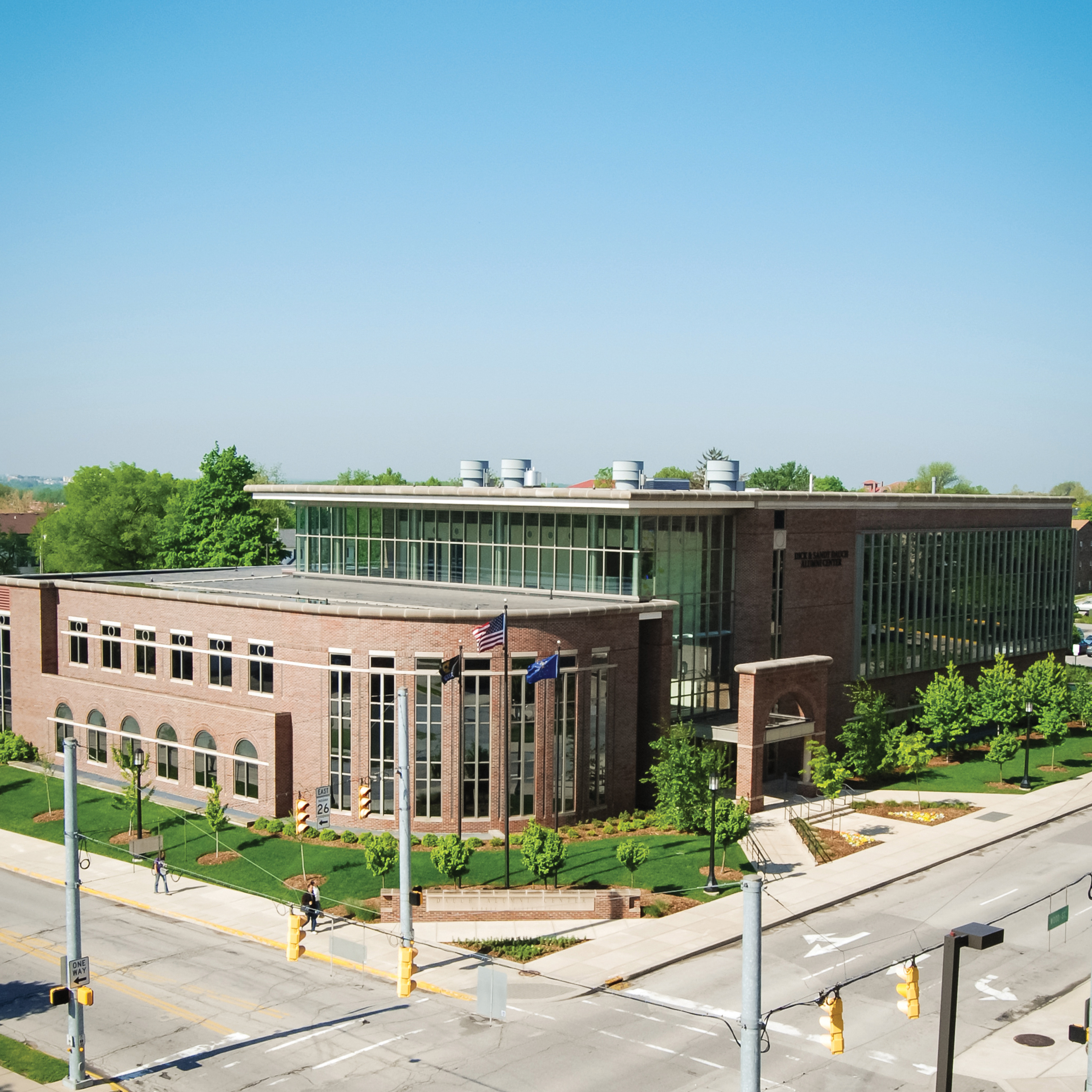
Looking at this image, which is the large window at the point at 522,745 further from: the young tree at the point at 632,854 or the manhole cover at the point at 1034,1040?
the manhole cover at the point at 1034,1040

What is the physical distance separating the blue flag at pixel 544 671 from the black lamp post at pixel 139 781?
14640mm

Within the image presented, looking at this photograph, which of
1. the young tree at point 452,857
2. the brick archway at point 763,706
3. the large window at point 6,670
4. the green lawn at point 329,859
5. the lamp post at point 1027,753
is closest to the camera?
the young tree at point 452,857

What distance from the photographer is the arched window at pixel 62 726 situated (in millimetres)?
57625

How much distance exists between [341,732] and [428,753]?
3.90 metres

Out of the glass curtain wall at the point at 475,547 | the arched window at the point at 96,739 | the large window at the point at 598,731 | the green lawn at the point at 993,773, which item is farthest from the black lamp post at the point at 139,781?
the green lawn at the point at 993,773

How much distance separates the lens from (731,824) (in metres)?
39.9

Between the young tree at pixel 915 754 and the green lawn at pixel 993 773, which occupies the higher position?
the young tree at pixel 915 754

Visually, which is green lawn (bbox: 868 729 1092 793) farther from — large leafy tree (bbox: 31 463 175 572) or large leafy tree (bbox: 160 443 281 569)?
large leafy tree (bbox: 31 463 175 572)

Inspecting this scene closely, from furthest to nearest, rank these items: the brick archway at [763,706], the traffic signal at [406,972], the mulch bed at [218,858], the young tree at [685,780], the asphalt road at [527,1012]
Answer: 1. the brick archway at [763,706]
2. the young tree at [685,780]
3. the mulch bed at [218,858]
4. the asphalt road at [527,1012]
5. the traffic signal at [406,972]

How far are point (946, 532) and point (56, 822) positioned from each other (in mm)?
45476

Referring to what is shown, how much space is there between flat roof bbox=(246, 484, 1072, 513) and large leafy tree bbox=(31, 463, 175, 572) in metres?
36.9

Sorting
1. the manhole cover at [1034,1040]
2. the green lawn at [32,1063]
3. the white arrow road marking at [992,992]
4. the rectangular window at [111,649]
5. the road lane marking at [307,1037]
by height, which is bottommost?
the green lawn at [32,1063]

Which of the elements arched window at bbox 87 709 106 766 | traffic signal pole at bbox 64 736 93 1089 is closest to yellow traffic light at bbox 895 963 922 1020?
traffic signal pole at bbox 64 736 93 1089

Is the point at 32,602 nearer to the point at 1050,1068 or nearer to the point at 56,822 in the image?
the point at 56,822
